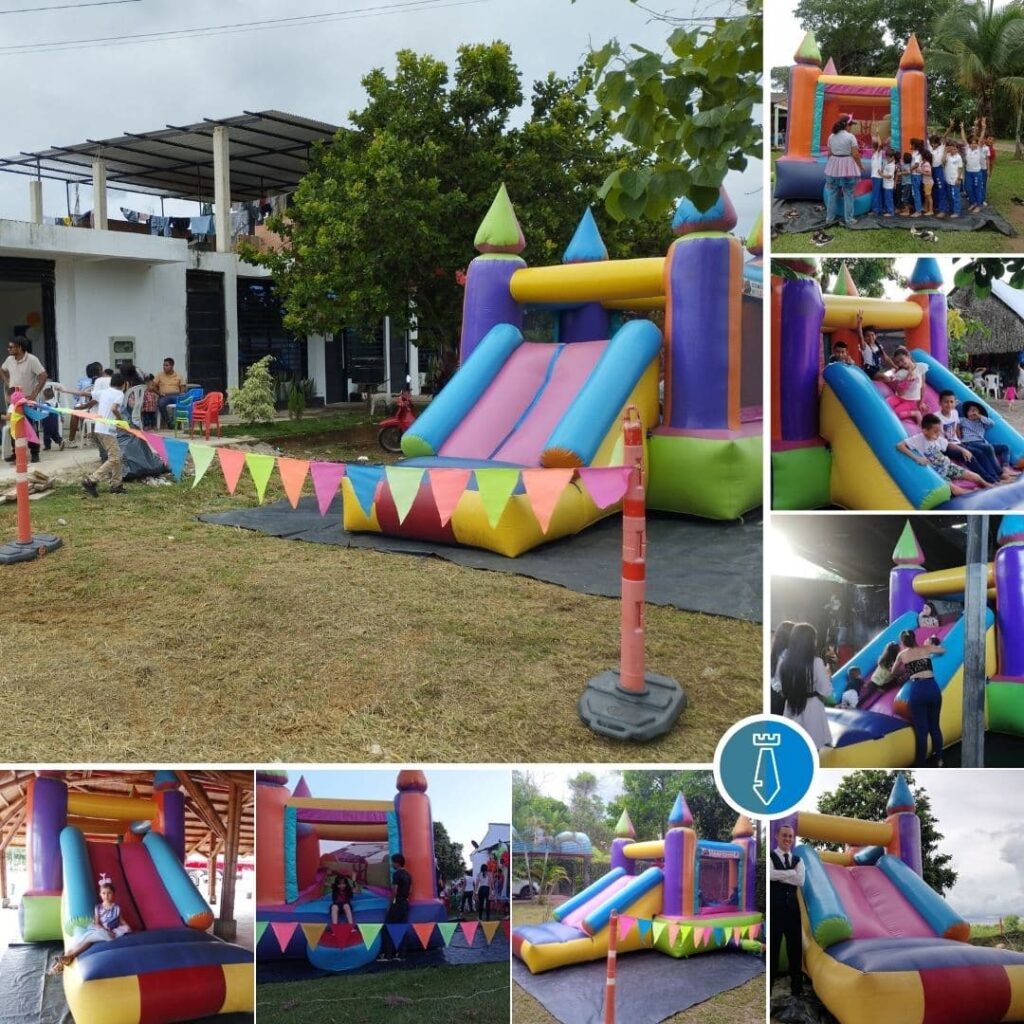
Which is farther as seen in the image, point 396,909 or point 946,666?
point 396,909

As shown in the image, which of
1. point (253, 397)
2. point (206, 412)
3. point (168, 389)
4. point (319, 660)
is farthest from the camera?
point (253, 397)

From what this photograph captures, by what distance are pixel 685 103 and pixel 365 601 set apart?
100 inches

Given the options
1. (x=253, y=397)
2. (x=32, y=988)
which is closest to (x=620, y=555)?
(x=32, y=988)

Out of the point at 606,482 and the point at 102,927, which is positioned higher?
the point at 606,482

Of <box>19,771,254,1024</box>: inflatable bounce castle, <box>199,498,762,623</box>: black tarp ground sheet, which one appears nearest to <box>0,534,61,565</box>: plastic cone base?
<box>199,498,762,623</box>: black tarp ground sheet

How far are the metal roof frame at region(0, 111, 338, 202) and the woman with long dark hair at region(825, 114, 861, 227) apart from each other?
5530mm

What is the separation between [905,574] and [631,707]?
1.04 metres

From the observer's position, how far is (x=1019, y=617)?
2.39 metres

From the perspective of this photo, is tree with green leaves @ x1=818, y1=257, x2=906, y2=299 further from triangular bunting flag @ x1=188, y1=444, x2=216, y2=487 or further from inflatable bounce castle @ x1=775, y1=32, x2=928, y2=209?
triangular bunting flag @ x1=188, y1=444, x2=216, y2=487

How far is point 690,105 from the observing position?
2.74 metres

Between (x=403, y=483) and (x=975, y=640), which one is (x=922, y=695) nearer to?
(x=975, y=640)

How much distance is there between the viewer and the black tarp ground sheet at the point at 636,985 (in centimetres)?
257

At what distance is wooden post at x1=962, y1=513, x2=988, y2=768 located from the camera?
2301mm

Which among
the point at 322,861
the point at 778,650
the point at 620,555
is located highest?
the point at 778,650
